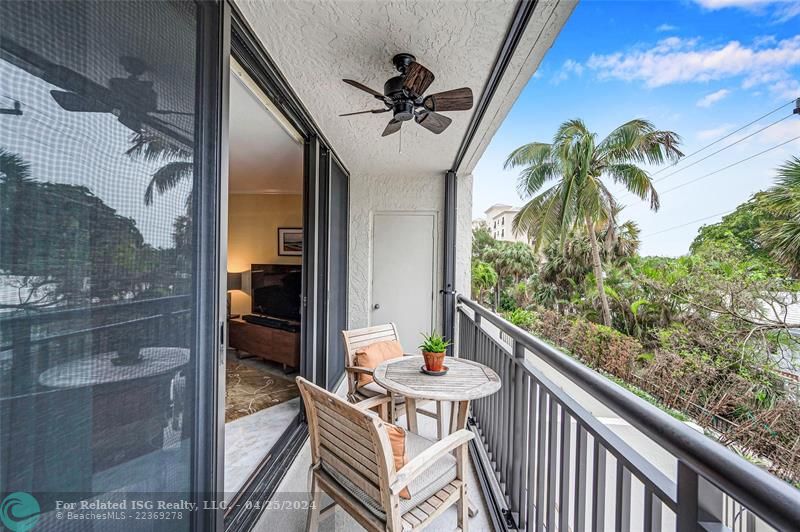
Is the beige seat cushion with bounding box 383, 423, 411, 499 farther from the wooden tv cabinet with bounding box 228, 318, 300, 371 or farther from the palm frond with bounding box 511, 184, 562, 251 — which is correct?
the palm frond with bounding box 511, 184, 562, 251

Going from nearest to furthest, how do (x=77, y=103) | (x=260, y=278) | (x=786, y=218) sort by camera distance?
(x=77, y=103) → (x=260, y=278) → (x=786, y=218)

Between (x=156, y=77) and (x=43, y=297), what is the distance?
65 cm

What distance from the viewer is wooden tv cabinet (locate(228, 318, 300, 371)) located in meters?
3.83

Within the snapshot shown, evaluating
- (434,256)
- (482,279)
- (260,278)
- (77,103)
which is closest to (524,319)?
(482,279)

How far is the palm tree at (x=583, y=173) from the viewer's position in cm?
900

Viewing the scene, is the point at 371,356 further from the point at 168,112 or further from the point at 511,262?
the point at 511,262

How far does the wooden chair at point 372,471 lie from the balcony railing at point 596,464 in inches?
12.1

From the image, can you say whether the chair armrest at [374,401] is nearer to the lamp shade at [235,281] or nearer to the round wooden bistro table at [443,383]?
the round wooden bistro table at [443,383]

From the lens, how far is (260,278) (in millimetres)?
5164

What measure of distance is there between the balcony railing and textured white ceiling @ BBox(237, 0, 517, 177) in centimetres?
145

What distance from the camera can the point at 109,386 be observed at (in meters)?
0.78

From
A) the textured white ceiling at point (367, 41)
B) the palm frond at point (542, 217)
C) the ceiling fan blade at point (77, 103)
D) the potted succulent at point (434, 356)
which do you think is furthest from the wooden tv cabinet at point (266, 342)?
the palm frond at point (542, 217)

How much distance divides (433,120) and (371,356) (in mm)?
1636

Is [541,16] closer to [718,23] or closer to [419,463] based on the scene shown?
[419,463]
